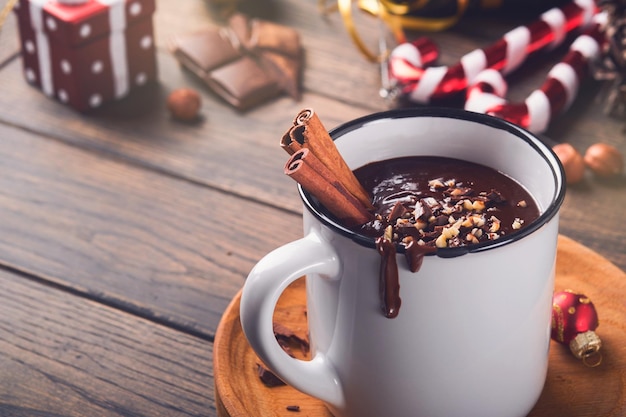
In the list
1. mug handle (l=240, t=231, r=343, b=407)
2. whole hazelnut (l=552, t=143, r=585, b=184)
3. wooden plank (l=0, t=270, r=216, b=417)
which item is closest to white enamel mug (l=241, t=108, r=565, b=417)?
mug handle (l=240, t=231, r=343, b=407)

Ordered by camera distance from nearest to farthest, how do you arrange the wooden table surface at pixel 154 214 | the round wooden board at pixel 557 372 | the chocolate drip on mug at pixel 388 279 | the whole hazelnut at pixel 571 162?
the chocolate drip on mug at pixel 388 279 → the round wooden board at pixel 557 372 → the wooden table surface at pixel 154 214 → the whole hazelnut at pixel 571 162

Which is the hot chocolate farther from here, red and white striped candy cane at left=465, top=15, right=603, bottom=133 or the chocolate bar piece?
the chocolate bar piece

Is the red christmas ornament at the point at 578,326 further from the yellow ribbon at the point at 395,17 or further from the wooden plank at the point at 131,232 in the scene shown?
the yellow ribbon at the point at 395,17

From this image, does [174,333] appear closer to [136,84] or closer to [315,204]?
[315,204]

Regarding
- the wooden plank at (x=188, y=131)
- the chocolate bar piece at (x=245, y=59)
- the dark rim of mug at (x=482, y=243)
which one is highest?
the dark rim of mug at (x=482, y=243)

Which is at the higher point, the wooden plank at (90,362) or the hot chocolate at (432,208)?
the hot chocolate at (432,208)

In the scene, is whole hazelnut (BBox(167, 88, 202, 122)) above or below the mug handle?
below

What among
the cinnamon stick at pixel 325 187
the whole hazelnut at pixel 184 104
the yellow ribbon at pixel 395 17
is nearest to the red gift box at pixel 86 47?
the whole hazelnut at pixel 184 104
